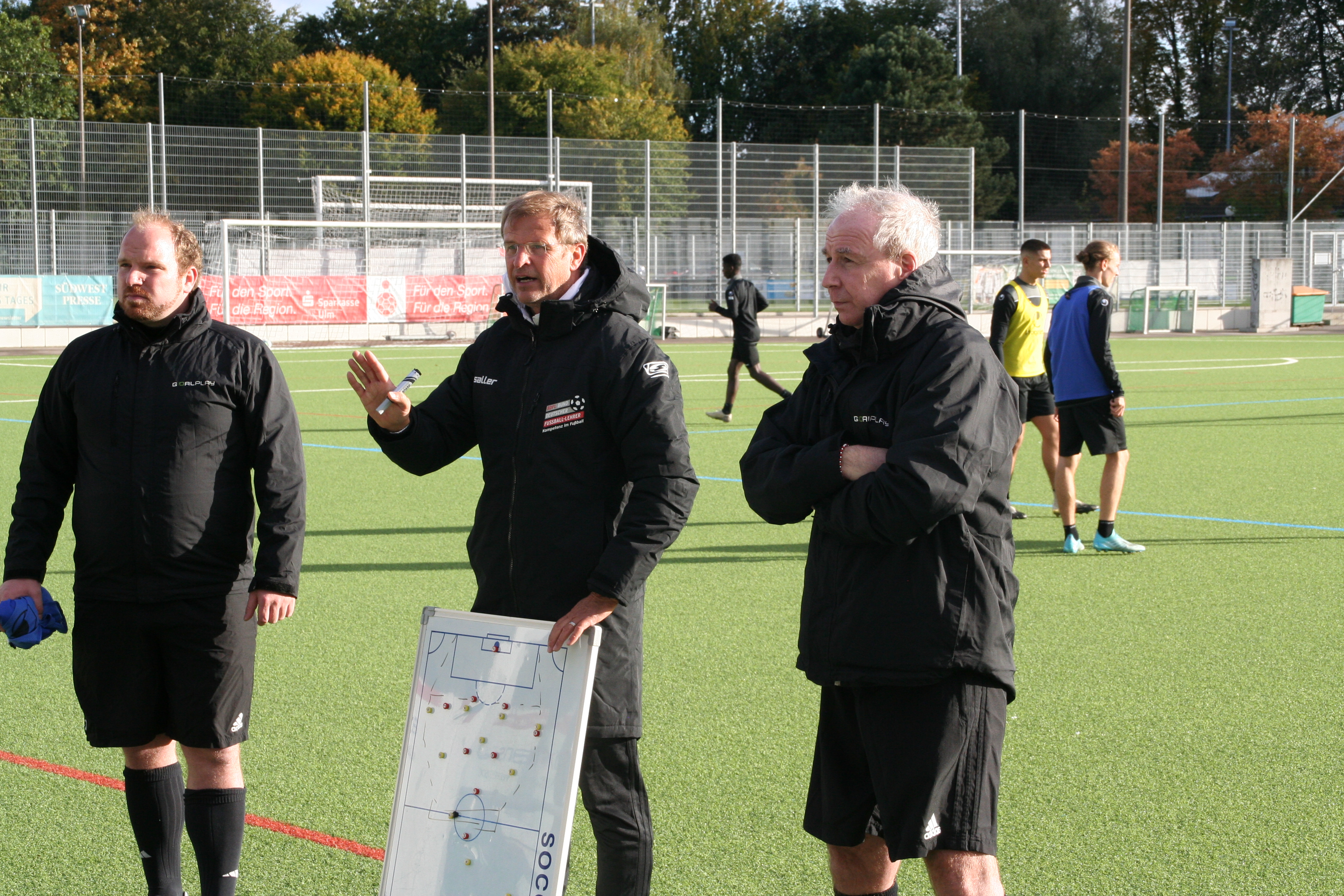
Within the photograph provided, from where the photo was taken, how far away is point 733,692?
5316 mm

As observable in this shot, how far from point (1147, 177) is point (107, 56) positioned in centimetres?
4443

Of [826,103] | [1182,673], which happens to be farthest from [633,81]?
[1182,673]

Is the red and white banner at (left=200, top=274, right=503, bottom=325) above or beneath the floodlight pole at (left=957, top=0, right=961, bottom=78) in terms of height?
beneath

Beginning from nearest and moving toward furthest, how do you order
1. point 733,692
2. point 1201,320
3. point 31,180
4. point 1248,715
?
1. point 1248,715
2. point 733,692
3. point 31,180
4. point 1201,320

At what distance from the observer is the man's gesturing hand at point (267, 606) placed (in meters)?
3.43

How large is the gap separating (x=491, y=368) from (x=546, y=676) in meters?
0.79

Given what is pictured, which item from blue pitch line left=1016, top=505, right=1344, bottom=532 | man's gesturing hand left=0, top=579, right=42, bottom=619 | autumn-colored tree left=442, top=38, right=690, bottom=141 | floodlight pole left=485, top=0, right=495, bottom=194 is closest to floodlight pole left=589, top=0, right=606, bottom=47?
autumn-colored tree left=442, top=38, right=690, bottom=141

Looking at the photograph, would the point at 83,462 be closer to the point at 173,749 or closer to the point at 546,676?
the point at 173,749

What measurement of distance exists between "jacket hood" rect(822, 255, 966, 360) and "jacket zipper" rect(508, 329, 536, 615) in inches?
30.4

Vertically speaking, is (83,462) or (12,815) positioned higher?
(83,462)

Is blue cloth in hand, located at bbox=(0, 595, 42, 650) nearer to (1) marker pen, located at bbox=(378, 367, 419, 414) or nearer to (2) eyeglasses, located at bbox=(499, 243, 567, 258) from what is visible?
(1) marker pen, located at bbox=(378, 367, 419, 414)

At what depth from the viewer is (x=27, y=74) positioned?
41750 mm

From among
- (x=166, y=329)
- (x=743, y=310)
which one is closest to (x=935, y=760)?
(x=166, y=329)

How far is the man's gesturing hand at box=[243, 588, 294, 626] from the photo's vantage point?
3426mm
